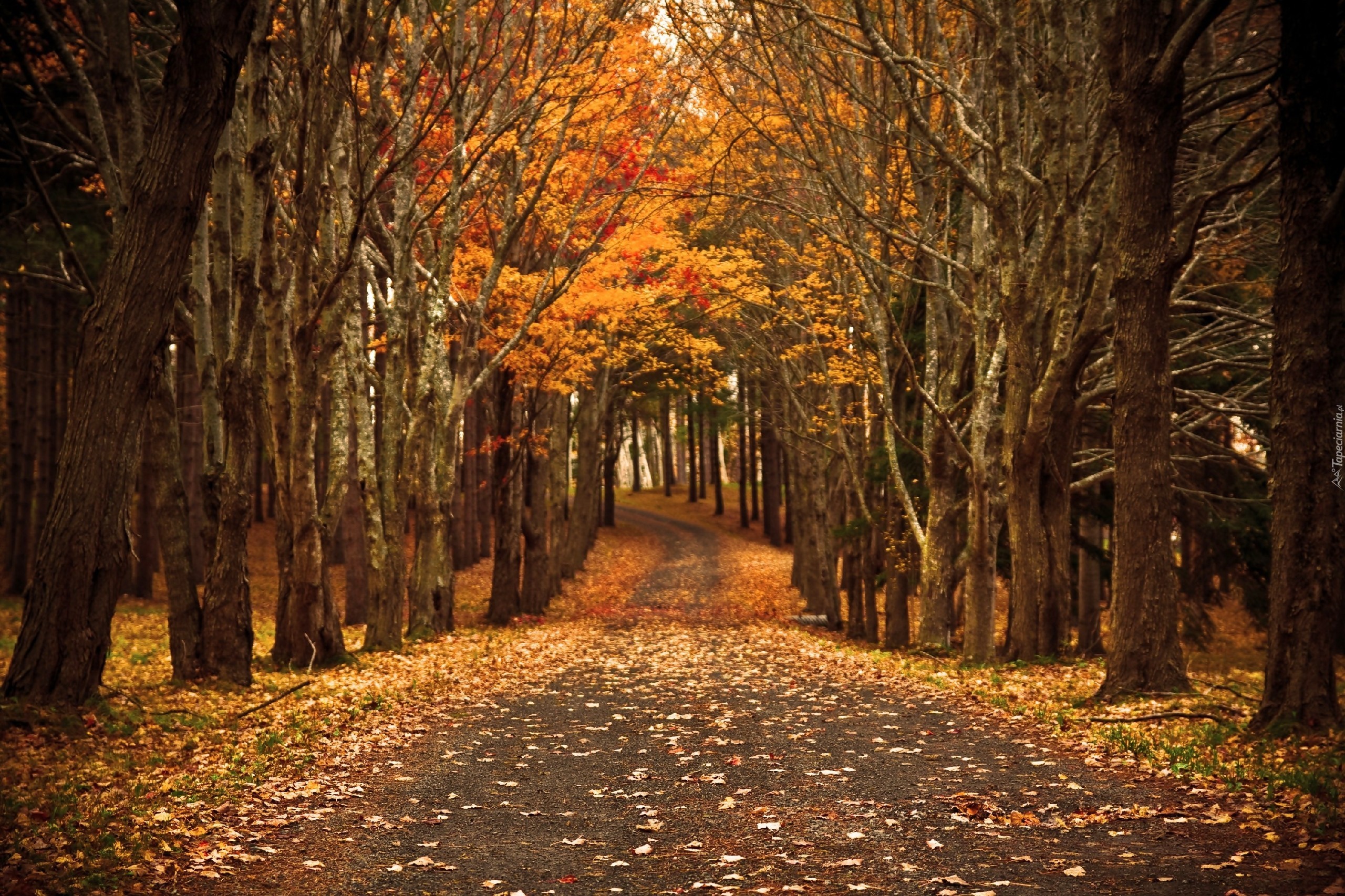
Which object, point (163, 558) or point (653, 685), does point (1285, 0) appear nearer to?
point (653, 685)

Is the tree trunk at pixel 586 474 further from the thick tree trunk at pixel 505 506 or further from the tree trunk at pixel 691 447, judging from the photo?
the tree trunk at pixel 691 447

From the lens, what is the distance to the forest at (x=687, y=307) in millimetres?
8133

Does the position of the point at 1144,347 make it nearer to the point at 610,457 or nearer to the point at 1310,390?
the point at 1310,390

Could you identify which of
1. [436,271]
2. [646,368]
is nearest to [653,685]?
[436,271]

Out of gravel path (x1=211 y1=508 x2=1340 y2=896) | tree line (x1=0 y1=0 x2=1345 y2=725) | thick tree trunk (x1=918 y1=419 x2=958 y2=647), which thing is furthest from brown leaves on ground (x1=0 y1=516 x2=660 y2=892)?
thick tree trunk (x1=918 y1=419 x2=958 y2=647)

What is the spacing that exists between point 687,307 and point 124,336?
734 inches

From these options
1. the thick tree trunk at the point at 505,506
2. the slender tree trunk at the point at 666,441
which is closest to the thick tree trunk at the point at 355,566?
the thick tree trunk at the point at 505,506

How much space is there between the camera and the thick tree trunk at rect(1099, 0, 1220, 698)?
920 centimetres

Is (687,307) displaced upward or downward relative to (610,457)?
upward

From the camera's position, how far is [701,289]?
22688mm

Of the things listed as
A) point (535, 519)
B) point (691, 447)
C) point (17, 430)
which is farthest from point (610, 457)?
point (17, 430)

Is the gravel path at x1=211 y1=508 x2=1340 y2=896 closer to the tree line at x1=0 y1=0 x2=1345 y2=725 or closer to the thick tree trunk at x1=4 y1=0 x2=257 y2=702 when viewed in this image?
the tree line at x1=0 y1=0 x2=1345 y2=725

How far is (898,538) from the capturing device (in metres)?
20.3

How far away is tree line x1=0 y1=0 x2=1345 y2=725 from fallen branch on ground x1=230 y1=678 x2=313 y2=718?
0.82m
